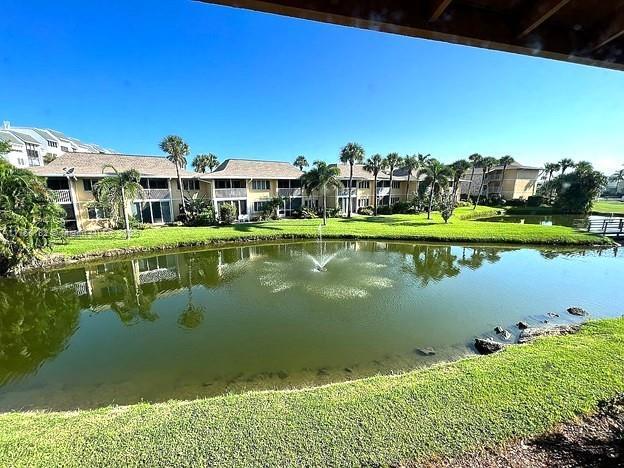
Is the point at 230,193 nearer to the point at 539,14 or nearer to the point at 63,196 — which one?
the point at 63,196

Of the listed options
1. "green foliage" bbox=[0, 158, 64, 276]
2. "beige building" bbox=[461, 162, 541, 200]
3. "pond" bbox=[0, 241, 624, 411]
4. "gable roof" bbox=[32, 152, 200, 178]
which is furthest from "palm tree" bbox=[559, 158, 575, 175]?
"green foliage" bbox=[0, 158, 64, 276]

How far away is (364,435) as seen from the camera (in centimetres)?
408

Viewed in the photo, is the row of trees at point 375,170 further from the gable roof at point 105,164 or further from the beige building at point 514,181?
the beige building at point 514,181

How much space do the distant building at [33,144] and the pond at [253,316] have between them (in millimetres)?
34523

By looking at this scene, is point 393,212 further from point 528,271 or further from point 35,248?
point 35,248

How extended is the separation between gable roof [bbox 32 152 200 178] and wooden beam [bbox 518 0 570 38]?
28532 mm

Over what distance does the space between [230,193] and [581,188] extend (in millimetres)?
45925

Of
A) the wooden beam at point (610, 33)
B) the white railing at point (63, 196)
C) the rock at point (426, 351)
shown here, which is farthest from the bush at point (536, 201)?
the white railing at point (63, 196)

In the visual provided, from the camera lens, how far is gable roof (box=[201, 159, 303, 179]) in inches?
1121

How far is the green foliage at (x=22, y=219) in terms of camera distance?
42.7ft

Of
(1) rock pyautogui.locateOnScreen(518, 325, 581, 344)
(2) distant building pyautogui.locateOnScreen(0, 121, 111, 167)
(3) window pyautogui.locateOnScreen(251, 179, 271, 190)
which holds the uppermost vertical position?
(2) distant building pyautogui.locateOnScreen(0, 121, 111, 167)

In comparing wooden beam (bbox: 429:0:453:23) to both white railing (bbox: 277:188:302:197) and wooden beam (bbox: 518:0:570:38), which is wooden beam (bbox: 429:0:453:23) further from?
white railing (bbox: 277:188:302:197)

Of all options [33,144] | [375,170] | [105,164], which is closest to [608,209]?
[375,170]

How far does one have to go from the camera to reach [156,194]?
2627 centimetres
